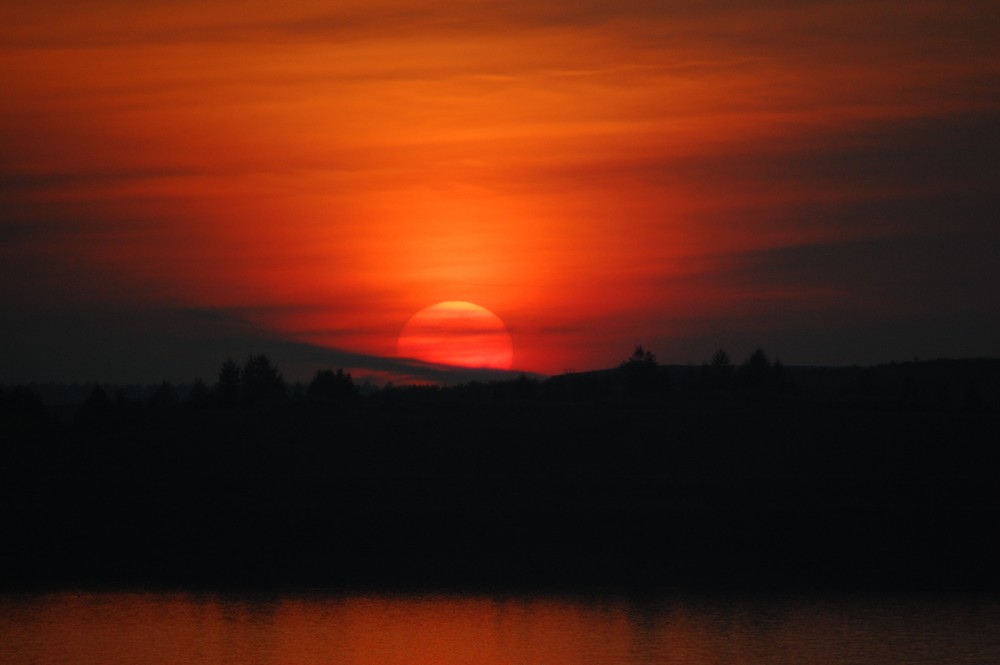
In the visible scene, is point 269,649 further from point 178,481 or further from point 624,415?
point 624,415

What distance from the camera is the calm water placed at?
27750mm

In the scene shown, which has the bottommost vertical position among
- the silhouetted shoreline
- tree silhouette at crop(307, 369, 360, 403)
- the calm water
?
the calm water

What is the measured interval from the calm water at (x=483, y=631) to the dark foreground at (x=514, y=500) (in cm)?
332

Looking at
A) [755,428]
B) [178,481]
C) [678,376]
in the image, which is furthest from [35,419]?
[678,376]

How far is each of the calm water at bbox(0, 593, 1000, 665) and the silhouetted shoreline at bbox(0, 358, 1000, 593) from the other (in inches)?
124

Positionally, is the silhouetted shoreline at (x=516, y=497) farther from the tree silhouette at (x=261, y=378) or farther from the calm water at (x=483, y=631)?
the tree silhouette at (x=261, y=378)

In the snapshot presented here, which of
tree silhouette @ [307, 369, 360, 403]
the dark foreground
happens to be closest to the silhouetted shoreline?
the dark foreground

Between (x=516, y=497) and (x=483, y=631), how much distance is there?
15.8m

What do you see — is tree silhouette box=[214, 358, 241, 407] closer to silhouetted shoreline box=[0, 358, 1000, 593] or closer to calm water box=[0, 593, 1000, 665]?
silhouetted shoreline box=[0, 358, 1000, 593]

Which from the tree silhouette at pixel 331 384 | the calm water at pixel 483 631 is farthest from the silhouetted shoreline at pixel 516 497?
the tree silhouette at pixel 331 384

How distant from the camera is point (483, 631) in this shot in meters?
30.8

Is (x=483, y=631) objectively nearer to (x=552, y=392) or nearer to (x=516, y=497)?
(x=516, y=497)

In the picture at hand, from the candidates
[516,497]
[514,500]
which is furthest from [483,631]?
[516,497]

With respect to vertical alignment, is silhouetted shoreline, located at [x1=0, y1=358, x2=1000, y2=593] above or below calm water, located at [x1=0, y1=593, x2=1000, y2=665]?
above
